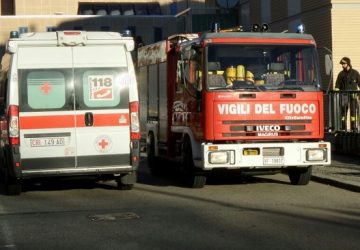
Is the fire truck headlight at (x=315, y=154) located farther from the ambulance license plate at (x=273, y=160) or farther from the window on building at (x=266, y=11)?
the window on building at (x=266, y=11)

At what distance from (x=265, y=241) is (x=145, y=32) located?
220 feet

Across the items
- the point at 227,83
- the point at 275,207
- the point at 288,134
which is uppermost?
the point at 227,83

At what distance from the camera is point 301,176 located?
13250mm

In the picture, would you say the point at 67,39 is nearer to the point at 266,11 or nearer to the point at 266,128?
the point at 266,128

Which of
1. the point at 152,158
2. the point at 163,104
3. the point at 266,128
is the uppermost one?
the point at 163,104

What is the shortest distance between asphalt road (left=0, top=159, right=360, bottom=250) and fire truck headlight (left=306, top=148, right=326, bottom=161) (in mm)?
583

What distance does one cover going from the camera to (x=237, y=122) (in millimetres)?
12188

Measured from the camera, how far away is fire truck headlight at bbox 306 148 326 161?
12.4m

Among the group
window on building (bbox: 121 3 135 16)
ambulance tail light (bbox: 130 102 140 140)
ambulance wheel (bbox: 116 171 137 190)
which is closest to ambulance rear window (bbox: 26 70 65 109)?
ambulance tail light (bbox: 130 102 140 140)

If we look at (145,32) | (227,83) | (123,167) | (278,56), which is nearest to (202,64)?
(227,83)

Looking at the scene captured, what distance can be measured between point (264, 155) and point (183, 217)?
275 cm

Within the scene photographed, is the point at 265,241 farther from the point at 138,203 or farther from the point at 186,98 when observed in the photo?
the point at 186,98

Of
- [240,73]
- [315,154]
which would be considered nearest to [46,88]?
[240,73]

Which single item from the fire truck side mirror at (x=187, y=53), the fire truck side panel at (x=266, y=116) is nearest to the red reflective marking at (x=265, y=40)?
the fire truck side mirror at (x=187, y=53)
